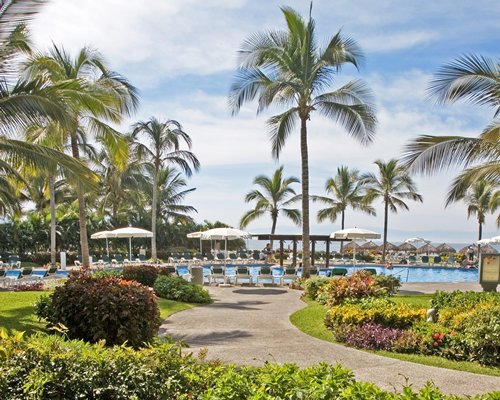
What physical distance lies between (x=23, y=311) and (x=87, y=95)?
5.21 m

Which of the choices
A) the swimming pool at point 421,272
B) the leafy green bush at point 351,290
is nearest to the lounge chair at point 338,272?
the leafy green bush at point 351,290

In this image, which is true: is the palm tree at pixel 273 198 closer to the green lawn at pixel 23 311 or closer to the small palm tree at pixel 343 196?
the small palm tree at pixel 343 196

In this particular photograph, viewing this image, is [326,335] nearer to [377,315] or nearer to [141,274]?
[377,315]

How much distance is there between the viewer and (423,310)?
10727 millimetres

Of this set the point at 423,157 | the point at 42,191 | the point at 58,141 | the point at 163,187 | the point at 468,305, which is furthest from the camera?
the point at 163,187

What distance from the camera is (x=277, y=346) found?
891cm

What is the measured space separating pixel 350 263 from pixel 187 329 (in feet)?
92.0

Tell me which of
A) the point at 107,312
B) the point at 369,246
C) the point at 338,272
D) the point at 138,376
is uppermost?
the point at 138,376

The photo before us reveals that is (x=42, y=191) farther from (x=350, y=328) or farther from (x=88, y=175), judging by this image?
(x=350, y=328)

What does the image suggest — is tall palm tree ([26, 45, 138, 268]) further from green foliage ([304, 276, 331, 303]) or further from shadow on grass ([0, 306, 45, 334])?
green foliage ([304, 276, 331, 303])

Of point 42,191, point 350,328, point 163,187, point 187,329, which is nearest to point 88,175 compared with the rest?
point 187,329

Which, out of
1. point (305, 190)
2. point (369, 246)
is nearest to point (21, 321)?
point (305, 190)

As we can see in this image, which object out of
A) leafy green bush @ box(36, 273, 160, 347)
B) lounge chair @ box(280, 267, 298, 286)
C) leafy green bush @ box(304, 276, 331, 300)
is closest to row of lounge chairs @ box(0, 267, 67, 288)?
lounge chair @ box(280, 267, 298, 286)

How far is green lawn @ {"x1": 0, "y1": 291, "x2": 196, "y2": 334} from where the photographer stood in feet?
31.0
